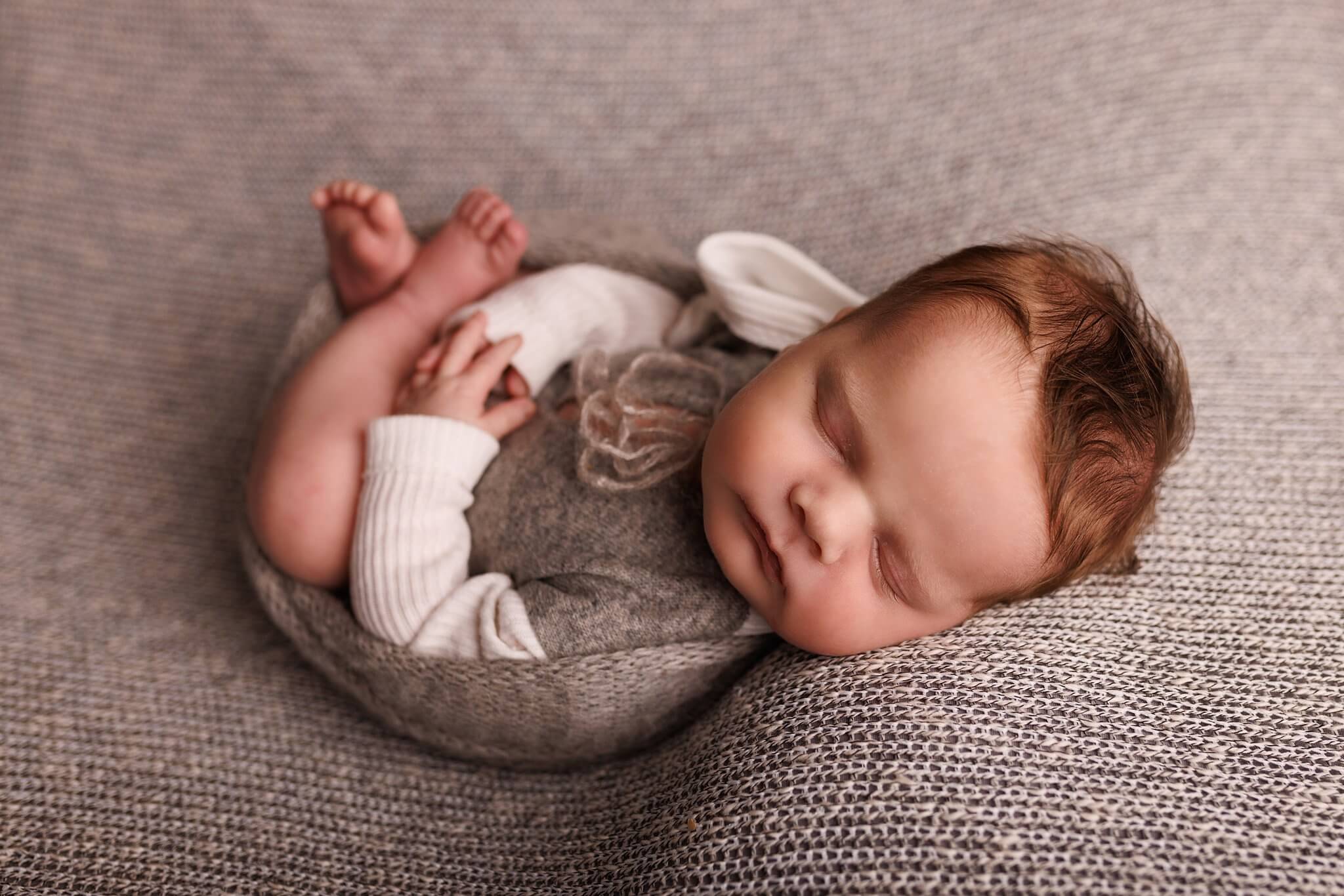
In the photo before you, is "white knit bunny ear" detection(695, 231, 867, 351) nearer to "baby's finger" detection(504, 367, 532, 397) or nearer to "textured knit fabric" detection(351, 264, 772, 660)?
"textured knit fabric" detection(351, 264, 772, 660)

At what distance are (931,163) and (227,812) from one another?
119 centimetres

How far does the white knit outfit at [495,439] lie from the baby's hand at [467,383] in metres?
0.02

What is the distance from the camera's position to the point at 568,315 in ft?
3.62

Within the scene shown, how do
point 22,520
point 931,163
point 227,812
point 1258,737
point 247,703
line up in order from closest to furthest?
point 1258,737, point 227,812, point 247,703, point 22,520, point 931,163

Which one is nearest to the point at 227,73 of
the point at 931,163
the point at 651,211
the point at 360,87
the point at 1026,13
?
the point at 360,87

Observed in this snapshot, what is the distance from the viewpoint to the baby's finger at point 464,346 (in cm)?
103

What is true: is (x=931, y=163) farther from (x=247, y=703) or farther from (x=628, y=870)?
(x=247, y=703)

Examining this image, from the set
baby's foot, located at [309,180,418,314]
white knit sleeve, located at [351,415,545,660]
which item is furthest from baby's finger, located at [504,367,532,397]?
baby's foot, located at [309,180,418,314]

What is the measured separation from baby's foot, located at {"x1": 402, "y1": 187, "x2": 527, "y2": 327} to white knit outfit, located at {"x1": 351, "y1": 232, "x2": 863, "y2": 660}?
0.11 ft

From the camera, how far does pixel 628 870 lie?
817 millimetres

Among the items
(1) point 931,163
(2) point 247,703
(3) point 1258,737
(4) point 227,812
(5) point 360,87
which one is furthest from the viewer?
(5) point 360,87

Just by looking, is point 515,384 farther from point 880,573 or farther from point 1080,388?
point 1080,388

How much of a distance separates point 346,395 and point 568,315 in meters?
0.28

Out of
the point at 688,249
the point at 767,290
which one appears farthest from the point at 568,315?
the point at 688,249
